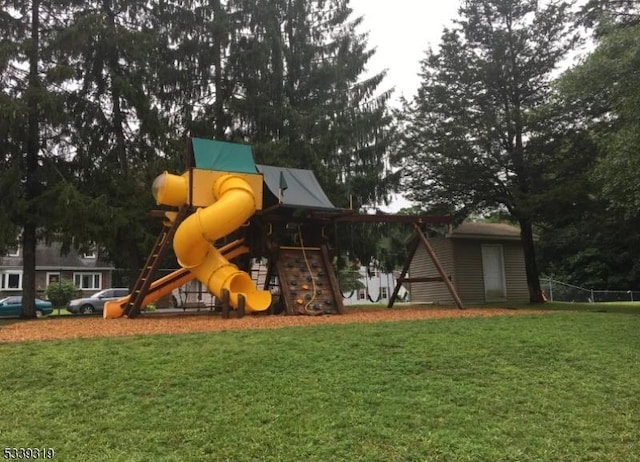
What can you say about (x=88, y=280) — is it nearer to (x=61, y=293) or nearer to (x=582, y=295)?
(x=61, y=293)

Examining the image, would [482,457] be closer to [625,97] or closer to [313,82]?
[625,97]

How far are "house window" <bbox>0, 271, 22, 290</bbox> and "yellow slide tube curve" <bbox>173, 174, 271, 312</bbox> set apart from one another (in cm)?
3249

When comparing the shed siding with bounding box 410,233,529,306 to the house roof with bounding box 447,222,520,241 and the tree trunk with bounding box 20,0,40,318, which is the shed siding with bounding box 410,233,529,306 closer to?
the house roof with bounding box 447,222,520,241

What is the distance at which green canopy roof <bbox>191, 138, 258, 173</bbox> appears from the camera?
12781 mm

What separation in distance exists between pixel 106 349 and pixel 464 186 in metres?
13.9

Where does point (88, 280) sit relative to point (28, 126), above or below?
below

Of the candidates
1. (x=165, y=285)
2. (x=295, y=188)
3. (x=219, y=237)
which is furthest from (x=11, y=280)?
(x=219, y=237)

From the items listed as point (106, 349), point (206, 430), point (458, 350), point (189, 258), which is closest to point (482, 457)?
point (206, 430)

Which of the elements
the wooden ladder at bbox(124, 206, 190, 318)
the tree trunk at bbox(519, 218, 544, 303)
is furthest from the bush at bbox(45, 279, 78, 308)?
the tree trunk at bbox(519, 218, 544, 303)

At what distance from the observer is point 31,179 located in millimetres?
16938

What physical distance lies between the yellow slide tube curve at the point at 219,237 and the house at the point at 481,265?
36.6ft

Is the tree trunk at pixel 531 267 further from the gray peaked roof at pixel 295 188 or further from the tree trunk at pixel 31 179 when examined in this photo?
the tree trunk at pixel 31 179

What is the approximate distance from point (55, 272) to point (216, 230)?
108ft

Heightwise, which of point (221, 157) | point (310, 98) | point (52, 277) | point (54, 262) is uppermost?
point (310, 98)
